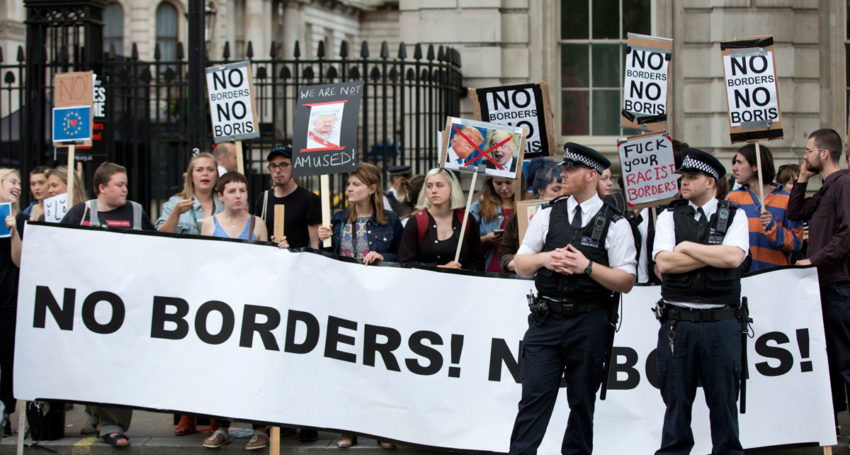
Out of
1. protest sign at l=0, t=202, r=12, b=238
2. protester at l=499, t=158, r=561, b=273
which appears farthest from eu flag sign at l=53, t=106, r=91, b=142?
protester at l=499, t=158, r=561, b=273

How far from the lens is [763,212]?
768cm

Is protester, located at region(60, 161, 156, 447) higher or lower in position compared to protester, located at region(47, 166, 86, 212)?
lower

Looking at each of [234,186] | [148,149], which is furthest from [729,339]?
[148,149]

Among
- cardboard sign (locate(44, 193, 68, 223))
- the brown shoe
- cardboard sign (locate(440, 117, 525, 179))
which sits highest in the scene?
cardboard sign (locate(440, 117, 525, 179))

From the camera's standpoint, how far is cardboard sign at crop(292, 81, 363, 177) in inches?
286

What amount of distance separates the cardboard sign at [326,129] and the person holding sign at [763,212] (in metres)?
2.83

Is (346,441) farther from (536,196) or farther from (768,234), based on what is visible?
(768,234)

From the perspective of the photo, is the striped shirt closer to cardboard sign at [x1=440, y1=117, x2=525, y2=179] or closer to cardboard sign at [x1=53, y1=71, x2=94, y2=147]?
cardboard sign at [x1=440, y1=117, x2=525, y2=179]

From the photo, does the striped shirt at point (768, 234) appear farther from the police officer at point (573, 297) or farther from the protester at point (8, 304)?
the protester at point (8, 304)

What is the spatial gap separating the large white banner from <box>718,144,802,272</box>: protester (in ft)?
2.76

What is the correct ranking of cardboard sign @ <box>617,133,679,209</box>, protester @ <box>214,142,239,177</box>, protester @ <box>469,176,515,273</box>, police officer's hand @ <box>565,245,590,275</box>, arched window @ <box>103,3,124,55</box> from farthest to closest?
arched window @ <box>103,3,124,55</box> < protester @ <box>214,142,239,177</box> < protester @ <box>469,176,515,273</box> < cardboard sign @ <box>617,133,679,209</box> < police officer's hand @ <box>565,245,590,275</box>

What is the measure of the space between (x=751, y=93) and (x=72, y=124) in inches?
207

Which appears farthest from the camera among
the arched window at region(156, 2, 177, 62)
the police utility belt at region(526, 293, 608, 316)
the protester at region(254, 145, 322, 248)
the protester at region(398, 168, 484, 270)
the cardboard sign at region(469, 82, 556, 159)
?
the arched window at region(156, 2, 177, 62)

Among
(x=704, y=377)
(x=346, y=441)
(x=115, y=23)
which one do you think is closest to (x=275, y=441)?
(x=346, y=441)
